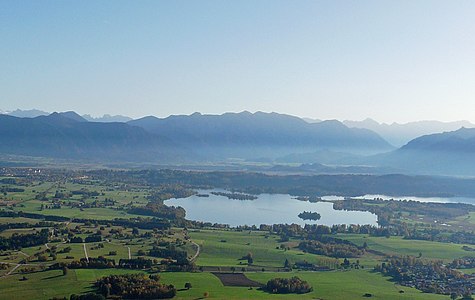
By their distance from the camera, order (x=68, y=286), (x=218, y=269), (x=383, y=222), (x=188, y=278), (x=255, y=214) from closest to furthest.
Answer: (x=68, y=286), (x=188, y=278), (x=218, y=269), (x=383, y=222), (x=255, y=214)

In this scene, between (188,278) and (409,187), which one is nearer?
(188,278)

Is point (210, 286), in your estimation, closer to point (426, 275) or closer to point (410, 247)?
point (426, 275)

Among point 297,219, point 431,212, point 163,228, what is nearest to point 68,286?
point 163,228

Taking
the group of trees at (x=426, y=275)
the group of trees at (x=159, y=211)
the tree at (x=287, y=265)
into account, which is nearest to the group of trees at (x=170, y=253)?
the tree at (x=287, y=265)

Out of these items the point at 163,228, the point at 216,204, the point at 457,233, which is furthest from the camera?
the point at 216,204

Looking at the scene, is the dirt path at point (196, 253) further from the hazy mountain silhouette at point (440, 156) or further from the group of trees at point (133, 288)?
the hazy mountain silhouette at point (440, 156)

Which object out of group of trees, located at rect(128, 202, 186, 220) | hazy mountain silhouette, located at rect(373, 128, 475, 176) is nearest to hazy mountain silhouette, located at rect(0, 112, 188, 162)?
hazy mountain silhouette, located at rect(373, 128, 475, 176)

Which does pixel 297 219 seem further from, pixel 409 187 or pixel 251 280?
pixel 409 187
